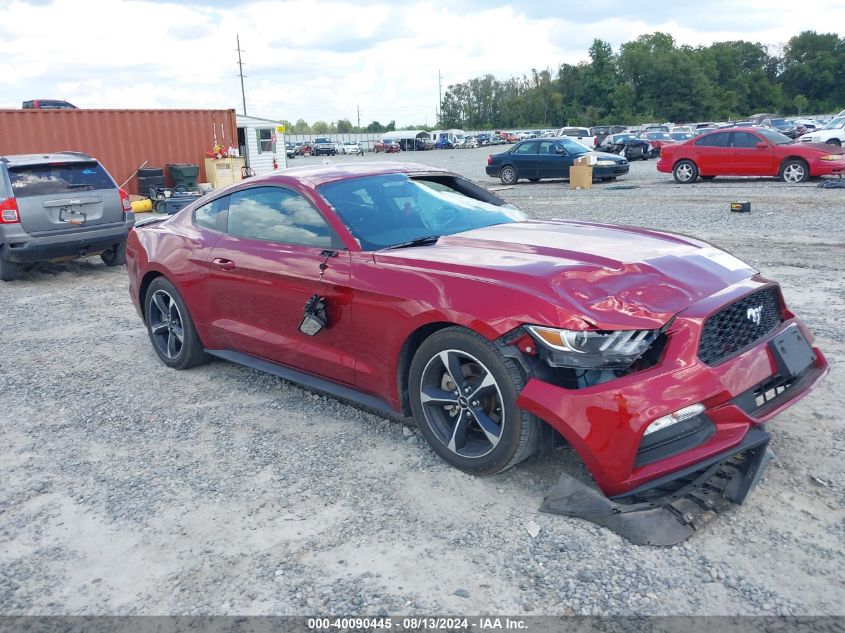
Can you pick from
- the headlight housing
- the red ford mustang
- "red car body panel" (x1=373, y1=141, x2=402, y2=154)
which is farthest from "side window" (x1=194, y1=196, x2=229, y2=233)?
"red car body panel" (x1=373, y1=141, x2=402, y2=154)

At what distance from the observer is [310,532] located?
339 cm

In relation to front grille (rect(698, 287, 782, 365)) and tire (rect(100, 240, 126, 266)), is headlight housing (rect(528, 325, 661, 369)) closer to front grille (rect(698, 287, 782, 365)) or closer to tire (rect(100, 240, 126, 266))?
front grille (rect(698, 287, 782, 365))

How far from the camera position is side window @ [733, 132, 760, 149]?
61.4ft

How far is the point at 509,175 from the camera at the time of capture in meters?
24.0

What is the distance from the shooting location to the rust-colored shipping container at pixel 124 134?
17.8m

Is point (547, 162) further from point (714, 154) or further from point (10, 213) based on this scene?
point (10, 213)

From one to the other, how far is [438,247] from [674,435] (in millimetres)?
1668

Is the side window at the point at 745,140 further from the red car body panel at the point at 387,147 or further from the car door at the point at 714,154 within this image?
the red car body panel at the point at 387,147

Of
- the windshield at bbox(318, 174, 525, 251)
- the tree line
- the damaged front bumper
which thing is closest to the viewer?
the damaged front bumper

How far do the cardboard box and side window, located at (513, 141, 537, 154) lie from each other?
266 cm

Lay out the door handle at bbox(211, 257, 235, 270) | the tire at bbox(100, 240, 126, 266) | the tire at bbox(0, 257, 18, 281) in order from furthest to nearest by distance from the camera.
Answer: the tire at bbox(100, 240, 126, 266) → the tire at bbox(0, 257, 18, 281) → the door handle at bbox(211, 257, 235, 270)

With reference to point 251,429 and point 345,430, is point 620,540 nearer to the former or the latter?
point 345,430

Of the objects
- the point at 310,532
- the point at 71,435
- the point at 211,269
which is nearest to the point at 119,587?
the point at 310,532

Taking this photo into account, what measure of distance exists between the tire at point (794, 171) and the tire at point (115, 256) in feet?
50.4
